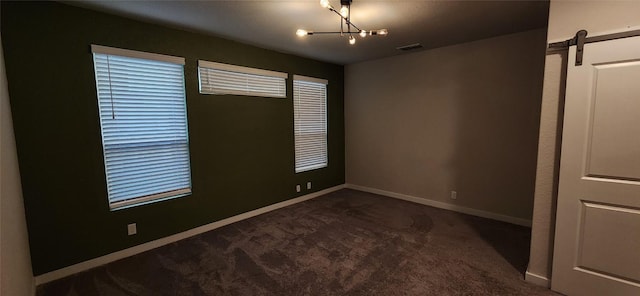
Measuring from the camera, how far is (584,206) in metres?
1.97

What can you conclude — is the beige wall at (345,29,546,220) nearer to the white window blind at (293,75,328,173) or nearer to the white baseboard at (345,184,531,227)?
the white baseboard at (345,184,531,227)

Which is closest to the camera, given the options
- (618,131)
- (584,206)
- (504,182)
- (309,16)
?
(618,131)

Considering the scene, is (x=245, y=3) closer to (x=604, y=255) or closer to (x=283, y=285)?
(x=283, y=285)

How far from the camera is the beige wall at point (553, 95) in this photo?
1.79 metres

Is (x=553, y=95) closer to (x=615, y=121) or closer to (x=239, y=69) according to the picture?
(x=615, y=121)

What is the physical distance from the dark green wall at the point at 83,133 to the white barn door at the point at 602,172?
3406 millimetres

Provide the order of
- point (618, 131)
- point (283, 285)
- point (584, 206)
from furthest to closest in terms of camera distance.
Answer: point (283, 285), point (584, 206), point (618, 131)

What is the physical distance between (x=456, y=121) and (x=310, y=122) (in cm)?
230

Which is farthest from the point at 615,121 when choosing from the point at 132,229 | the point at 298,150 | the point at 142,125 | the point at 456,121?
the point at 132,229

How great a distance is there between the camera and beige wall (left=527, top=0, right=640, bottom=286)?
1795 mm

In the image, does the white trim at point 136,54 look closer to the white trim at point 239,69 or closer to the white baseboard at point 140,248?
the white trim at point 239,69

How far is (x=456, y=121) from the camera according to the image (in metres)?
3.88

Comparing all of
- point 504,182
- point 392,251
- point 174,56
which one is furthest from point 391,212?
point 174,56

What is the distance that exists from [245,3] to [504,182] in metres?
3.76
